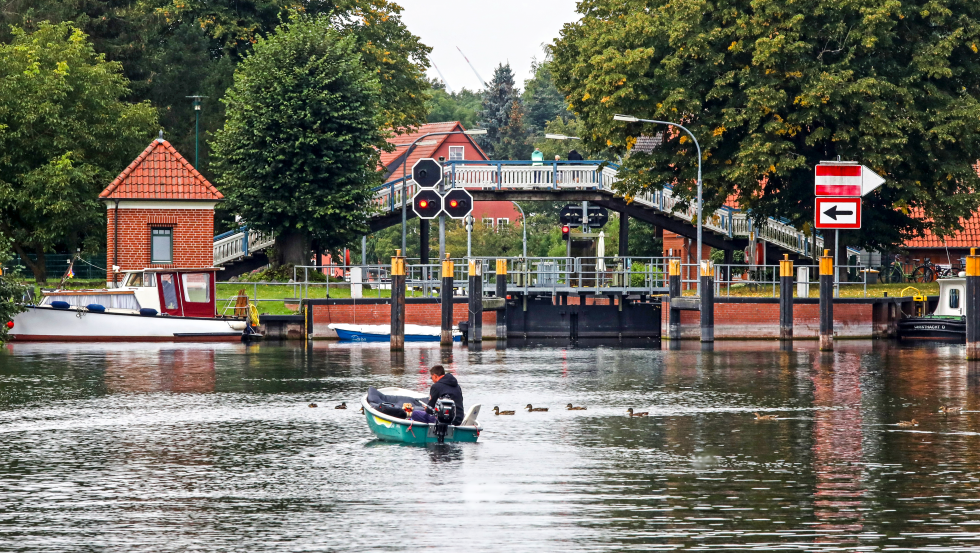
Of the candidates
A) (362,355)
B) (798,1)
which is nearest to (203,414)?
(362,355)

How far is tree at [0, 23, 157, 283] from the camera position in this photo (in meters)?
55.7

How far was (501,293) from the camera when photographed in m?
54.1

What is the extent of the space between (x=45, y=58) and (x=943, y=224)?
126 feet

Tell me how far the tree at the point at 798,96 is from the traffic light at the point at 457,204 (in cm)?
1247

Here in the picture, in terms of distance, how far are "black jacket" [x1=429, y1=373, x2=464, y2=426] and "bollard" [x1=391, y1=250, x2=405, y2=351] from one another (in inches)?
875

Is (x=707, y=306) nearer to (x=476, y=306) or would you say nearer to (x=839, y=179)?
(x=839, y=179)

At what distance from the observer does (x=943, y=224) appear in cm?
5441

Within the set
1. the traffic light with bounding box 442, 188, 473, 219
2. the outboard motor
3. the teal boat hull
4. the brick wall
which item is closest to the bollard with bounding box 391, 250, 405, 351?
the traffic light with bounding box 442, 188, 473, 219

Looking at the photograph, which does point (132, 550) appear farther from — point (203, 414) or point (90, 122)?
point (90, 122)

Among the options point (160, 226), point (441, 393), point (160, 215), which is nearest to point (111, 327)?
point (160, 226)

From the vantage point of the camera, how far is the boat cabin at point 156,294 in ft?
167

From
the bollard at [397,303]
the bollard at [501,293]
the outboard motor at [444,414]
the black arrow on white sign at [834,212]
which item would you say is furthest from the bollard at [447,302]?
the outboard motor at [444,414]

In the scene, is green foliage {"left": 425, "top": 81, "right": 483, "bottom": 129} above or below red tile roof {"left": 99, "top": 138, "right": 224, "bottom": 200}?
above

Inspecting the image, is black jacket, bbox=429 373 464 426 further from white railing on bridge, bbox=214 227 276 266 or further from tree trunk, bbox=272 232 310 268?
white railing on bridge, bbox=214 227 276 266
